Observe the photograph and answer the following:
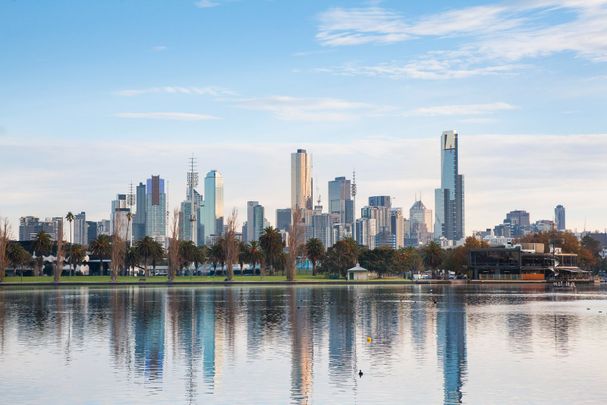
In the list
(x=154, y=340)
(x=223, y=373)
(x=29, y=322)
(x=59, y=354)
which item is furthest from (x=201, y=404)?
(x=29, y=322)

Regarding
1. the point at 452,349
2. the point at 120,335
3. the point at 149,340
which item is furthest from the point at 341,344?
the point at 120,335

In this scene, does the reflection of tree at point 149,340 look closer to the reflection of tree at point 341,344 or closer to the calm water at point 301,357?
the calm water at point 301,357

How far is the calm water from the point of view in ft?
121

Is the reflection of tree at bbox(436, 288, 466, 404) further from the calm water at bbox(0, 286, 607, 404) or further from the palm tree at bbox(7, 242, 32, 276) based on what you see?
the palm tree at bbox(7, 242, 32, 276)

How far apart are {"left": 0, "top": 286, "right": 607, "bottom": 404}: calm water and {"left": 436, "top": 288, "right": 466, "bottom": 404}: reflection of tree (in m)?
0.09

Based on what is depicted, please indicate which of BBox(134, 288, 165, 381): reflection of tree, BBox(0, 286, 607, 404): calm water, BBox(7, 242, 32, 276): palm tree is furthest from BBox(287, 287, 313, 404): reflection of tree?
BBox(7, 242, 32, 276): palm tree

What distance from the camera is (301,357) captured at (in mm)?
47906

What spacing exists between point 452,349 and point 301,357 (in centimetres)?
949

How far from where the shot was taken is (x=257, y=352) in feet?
165

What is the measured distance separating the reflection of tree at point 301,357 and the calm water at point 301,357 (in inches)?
3.7

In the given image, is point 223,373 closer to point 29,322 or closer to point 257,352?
point 257,352

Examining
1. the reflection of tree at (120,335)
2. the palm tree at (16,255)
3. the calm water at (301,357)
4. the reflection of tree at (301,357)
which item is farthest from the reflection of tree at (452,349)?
the palm tree at (16,255)

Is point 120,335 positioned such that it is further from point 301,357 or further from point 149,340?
point 301,357

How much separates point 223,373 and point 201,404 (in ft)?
25.9
